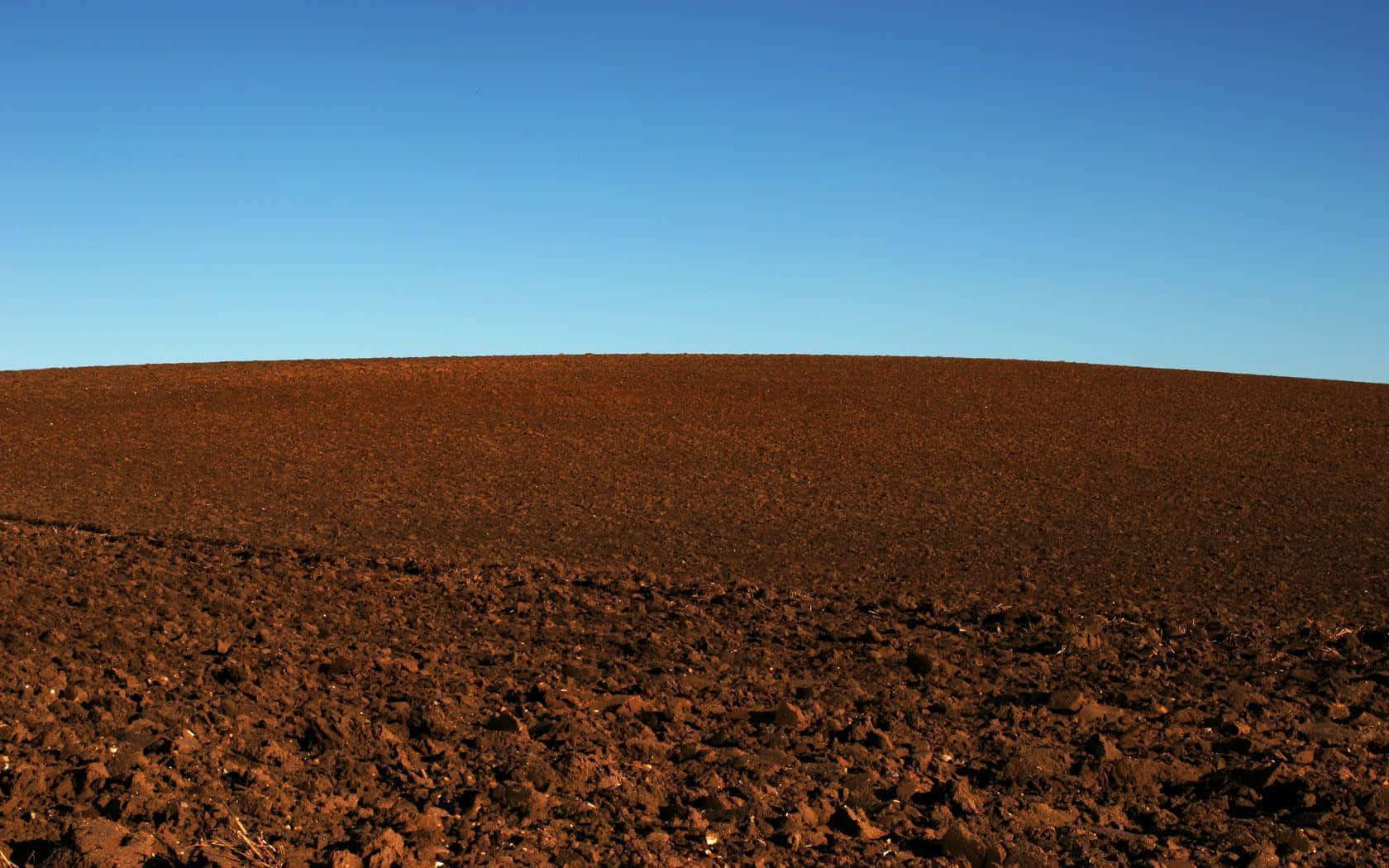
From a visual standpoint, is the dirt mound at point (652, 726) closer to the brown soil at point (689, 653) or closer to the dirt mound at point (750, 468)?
the brown soil at point (689, 653)

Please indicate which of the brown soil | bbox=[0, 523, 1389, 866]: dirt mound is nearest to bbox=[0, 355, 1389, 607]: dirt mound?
the brown soil

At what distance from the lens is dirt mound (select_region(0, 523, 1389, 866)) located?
570cm

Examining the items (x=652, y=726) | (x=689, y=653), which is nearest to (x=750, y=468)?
(x=689, y=653)

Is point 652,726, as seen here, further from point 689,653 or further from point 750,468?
point 750,468

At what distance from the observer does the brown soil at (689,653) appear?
5.93m

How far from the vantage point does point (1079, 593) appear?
12.9m

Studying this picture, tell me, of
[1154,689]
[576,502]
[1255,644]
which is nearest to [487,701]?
[1154,689]

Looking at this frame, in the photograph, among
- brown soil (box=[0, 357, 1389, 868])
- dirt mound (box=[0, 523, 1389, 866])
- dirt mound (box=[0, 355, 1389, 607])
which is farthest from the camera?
dirt mound (box=[0, 355, 1389, 607])

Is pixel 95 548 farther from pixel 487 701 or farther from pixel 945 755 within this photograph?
pixel 945 755

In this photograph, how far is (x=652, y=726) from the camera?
7680 millimetres

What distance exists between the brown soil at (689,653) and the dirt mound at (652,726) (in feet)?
0.10

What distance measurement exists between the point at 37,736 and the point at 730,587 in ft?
23.8

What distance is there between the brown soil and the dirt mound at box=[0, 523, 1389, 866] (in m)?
0.03

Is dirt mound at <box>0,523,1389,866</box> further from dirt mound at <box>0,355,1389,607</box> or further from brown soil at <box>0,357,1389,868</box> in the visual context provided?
dirt mound at <box>0,355,1389,607</box>
